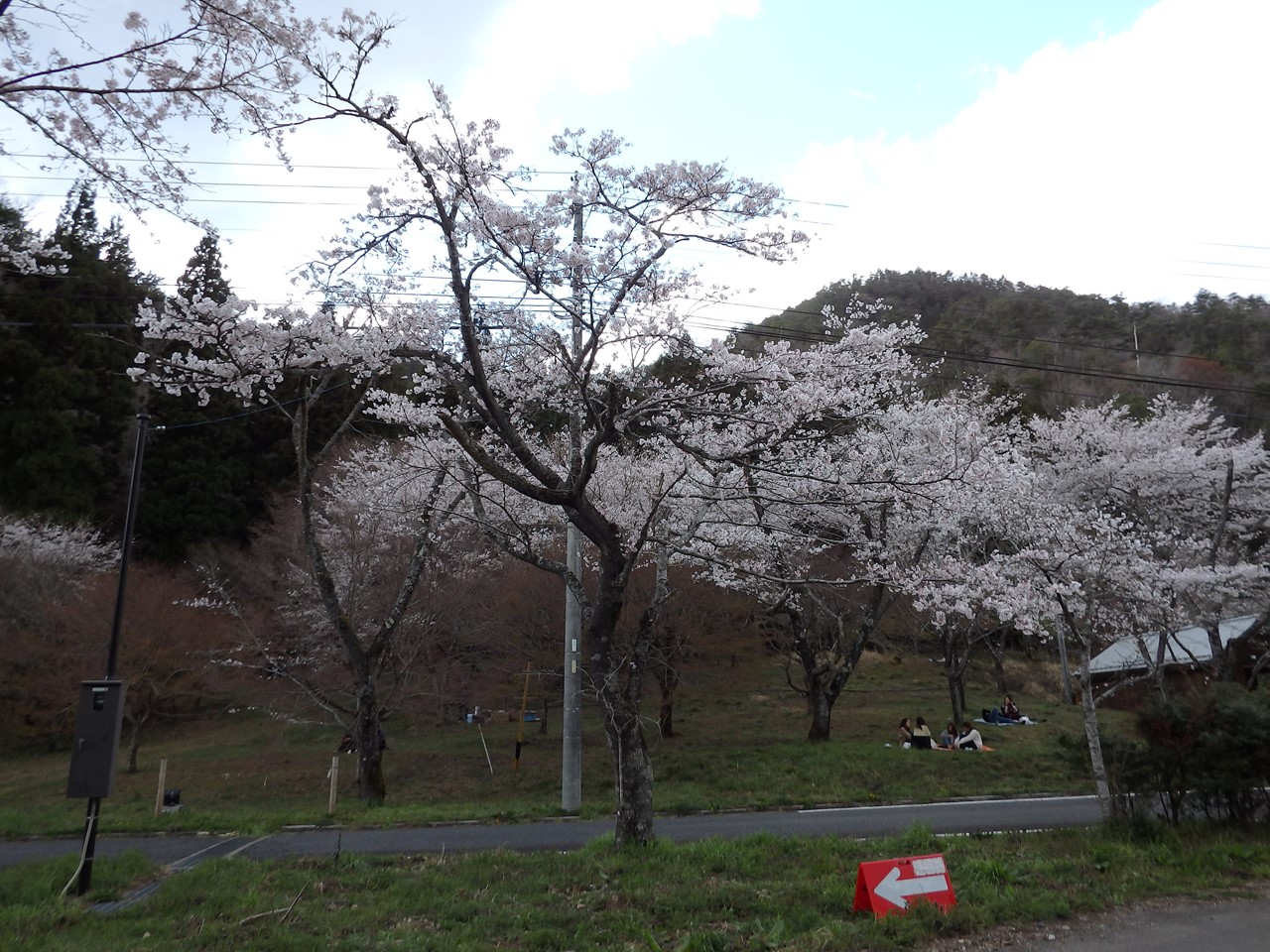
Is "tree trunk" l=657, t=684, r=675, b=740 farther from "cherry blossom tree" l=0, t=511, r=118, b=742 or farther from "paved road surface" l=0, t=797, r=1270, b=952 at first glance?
"cherry blossom tree" l=0, t=511, r=118, b=742

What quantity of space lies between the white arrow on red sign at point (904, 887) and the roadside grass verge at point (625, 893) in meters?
0.14

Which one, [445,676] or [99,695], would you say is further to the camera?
[445,676]

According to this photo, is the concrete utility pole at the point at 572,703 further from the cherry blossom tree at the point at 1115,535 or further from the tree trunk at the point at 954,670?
the tree trunk at the point at 954,670

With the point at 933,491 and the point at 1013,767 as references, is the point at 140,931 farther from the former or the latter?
the point at 1013,767

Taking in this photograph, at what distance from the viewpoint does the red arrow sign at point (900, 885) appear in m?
5.64

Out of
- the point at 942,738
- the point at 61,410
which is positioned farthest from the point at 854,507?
the point at 61,410

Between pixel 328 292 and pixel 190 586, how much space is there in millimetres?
20528

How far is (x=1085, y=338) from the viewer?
4247 centimetres

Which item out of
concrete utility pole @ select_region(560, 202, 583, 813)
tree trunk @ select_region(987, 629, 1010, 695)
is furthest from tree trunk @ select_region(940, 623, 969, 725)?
concrete utility pole @ select_region(560, 202, 583, 813)

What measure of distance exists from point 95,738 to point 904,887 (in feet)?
21.2

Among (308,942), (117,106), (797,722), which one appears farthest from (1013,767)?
(117,106)

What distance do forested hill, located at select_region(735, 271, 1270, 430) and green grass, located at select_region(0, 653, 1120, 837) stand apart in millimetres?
12147

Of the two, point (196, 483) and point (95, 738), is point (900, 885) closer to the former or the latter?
point (95, 738)

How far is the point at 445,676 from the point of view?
19.3m
